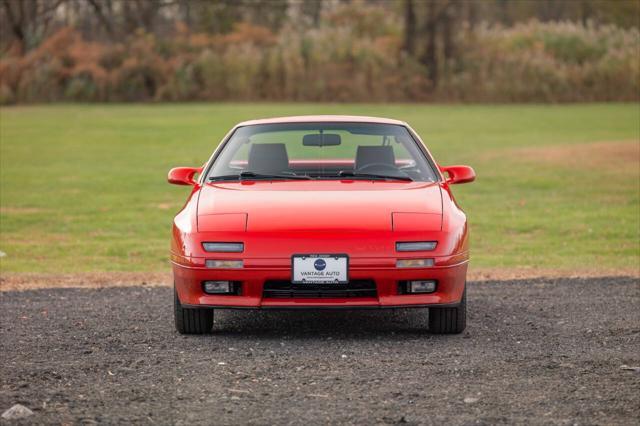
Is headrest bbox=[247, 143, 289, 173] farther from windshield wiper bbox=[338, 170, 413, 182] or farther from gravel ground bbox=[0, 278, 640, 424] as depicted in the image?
gravel ground bbox=[0, 278, 640, 424]

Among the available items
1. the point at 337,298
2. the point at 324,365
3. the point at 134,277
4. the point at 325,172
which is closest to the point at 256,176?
the point at 325,172

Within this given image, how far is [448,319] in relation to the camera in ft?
26.1

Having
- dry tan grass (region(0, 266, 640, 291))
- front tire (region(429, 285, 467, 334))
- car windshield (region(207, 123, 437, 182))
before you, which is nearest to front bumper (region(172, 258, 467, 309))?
front tire (region(429, 285, 467, 334))

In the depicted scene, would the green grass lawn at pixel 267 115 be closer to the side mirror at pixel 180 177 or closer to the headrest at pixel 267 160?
the side mirror at pixel 180 177

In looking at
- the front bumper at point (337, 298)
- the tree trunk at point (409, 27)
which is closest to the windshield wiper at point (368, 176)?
the front bumper at point (337, 298)

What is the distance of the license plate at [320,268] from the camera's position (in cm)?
753

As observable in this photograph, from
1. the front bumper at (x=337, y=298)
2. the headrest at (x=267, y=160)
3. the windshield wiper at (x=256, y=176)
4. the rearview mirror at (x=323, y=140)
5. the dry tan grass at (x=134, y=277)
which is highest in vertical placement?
the rearview mirror at (x=323, y=140)

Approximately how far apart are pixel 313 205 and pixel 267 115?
2645 cm

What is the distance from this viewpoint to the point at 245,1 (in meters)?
66.9

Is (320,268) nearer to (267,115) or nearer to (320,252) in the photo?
(320,252)

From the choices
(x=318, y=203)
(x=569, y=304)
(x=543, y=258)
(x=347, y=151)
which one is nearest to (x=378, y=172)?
(x=318, y=203)

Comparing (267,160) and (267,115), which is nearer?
(267,160)

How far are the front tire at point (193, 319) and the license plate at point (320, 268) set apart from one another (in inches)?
30.4

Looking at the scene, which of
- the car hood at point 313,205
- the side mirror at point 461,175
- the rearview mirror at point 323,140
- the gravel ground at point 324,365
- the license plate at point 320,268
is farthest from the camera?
the rearview mirror at point 323,140
